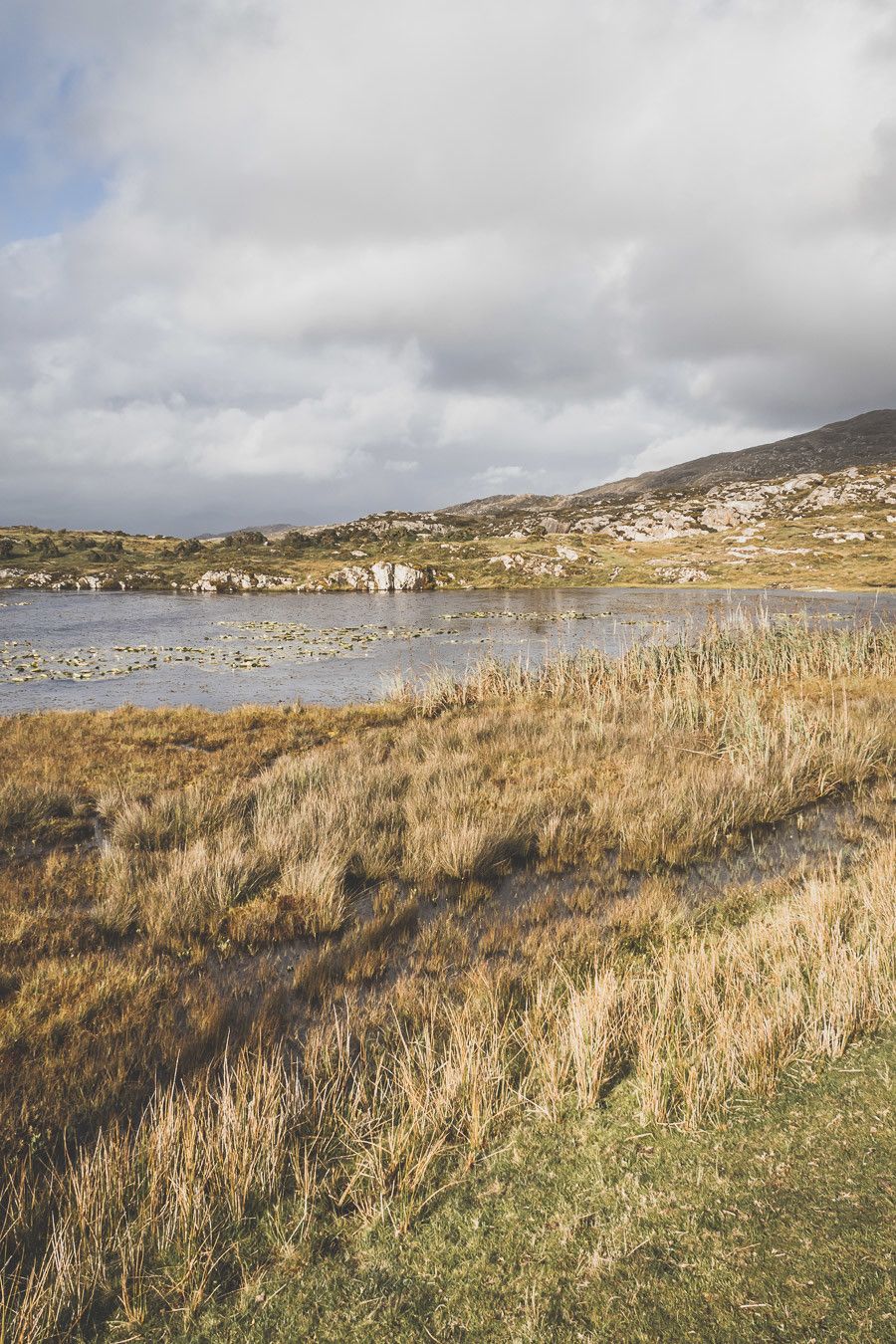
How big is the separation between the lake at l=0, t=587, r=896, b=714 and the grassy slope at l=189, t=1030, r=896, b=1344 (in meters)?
16.4

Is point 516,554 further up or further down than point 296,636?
further up

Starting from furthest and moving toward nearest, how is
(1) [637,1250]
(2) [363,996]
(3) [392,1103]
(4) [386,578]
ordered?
(4) [386,578], (2) [363,996], (3) [392,1103], (1) [637,1250]

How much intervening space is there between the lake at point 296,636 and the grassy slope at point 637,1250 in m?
16.4

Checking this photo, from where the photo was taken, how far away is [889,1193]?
3.13 m

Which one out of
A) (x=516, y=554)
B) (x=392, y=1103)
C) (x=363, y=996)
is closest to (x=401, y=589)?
(x=516, y=554)

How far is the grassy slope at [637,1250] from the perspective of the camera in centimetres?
262

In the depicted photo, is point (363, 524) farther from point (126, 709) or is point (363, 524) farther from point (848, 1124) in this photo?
point (848, 1124)

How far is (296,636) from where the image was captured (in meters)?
39.6

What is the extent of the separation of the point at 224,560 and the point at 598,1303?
335 feet

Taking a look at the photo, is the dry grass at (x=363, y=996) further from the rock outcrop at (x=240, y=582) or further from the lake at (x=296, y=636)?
the rock outcrop at (x=240, y=582)

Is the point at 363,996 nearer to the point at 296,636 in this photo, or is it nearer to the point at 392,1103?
the point at 392,1103

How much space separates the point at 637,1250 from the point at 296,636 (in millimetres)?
38476

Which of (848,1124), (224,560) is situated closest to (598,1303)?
(848,1124)

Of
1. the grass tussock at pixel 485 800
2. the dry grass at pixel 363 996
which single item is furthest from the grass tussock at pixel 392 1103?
the grass tussock at pixel 485 800
